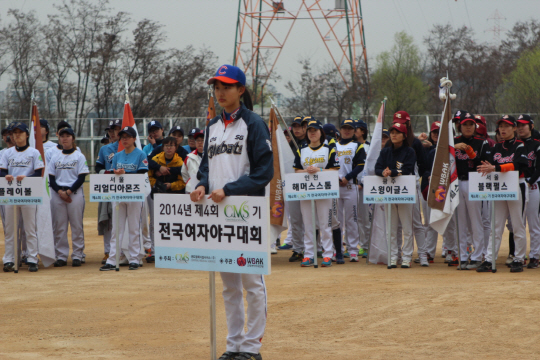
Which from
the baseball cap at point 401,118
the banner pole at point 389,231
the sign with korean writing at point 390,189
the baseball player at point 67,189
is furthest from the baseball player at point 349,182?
the baseball player at point 67,189

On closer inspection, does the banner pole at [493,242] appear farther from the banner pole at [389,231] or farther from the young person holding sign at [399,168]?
the banner pole at [389,231]

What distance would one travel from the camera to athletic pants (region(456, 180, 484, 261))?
959 centimetres

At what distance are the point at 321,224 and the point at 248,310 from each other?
5.40m

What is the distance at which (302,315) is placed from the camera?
651 centimetres

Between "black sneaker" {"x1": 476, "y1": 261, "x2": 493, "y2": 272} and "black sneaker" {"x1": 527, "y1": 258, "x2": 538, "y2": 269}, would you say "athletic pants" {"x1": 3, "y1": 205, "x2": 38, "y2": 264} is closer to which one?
"black sneaker" {"x1": 476, "y1": 261, "x2": 493, "y2": 272}

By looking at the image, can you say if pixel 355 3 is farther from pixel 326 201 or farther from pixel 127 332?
pixel 127 332

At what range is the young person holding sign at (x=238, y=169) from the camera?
4766 millimetres

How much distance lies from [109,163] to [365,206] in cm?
473

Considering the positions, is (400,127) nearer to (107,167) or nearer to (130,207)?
(130,207)

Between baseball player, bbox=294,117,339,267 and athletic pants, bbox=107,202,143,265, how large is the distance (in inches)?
108

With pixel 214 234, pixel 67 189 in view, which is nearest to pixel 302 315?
pixel 214 234

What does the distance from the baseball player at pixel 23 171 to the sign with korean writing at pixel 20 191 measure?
1.02 ft

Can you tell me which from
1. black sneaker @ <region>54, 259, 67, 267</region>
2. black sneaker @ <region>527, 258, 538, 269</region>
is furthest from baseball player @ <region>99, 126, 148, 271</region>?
black sneaker @ <region>527, 258, 538, 269</region>

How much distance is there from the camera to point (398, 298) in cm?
718
